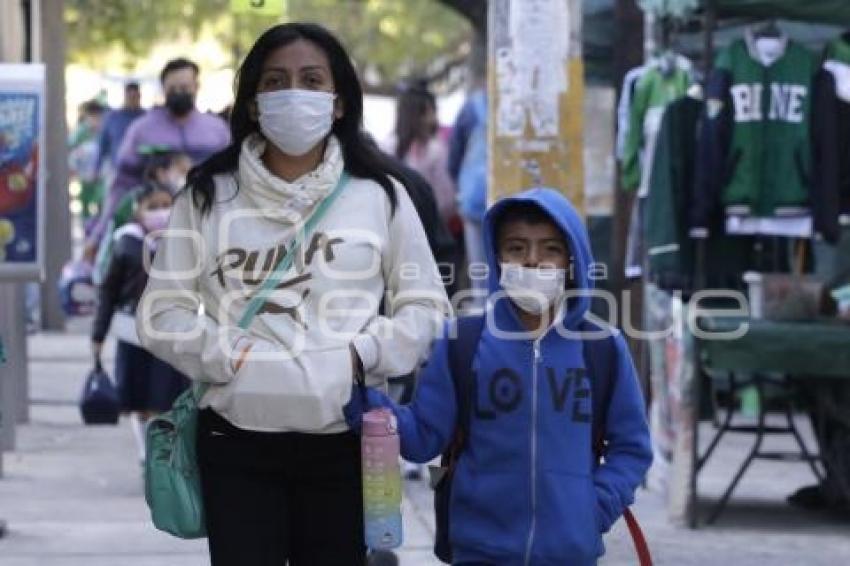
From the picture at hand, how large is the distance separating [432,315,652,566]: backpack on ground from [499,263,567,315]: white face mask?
0.43 ft

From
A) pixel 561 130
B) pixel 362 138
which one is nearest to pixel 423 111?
pixel 561 130

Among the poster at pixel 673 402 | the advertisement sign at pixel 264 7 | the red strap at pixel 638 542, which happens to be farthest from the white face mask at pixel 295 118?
the advertisement sign at pixel 264 7

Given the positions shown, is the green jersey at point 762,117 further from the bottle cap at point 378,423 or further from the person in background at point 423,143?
the bottle cap at point 378,423

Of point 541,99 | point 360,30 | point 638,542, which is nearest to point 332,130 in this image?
point 638,542

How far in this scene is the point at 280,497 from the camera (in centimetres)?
485

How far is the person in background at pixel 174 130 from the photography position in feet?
39.1

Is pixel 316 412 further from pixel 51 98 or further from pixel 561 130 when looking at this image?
pixel 51 98

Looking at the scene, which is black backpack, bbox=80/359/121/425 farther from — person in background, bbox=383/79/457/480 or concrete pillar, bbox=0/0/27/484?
person in background, bbox=383/79/457/480

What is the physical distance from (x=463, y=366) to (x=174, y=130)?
733 centimetres

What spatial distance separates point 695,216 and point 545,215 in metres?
4.93

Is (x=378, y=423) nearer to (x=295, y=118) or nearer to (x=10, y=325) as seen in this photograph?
(x=295, y=118)

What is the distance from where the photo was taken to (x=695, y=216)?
32.2 feet

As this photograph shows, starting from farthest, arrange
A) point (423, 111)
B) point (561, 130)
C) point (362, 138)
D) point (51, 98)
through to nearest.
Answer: point (51, 98), point (423, 111), point (561, 130), point (362, 138)

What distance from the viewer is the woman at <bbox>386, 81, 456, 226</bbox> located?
13.0 meters
